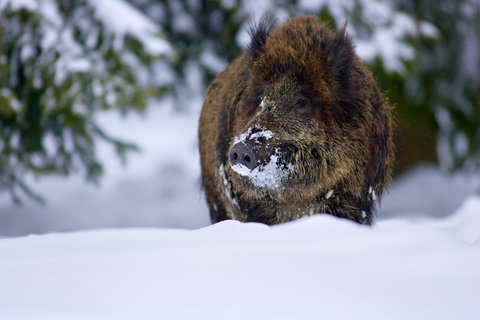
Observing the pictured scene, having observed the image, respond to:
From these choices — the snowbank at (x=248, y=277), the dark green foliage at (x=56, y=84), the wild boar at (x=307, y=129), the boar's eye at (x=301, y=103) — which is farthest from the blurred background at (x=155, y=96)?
the snowbank at (x=248, y=277)

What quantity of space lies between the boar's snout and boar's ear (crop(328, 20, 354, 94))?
93 cm

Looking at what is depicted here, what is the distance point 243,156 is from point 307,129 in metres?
0.62

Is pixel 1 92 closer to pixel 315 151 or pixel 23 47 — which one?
pixel 23 47

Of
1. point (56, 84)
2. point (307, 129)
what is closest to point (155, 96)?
point (56, 84)

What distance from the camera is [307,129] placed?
11.8 feet

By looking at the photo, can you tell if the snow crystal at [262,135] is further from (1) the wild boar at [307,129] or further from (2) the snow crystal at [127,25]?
(2) the snow crystal at [127,25]

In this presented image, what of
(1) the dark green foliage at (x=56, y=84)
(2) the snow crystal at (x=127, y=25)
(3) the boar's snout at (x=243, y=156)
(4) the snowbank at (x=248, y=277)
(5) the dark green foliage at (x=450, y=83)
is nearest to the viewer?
(4) the snowbank at (x=248, y=277)

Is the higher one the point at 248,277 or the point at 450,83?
the point at 450,83

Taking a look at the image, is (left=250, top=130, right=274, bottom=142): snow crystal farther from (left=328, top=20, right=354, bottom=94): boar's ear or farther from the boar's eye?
(left=328, top=20, right=354, bottom=94): boar's ear

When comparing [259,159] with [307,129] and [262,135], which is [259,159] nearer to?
[262,135]

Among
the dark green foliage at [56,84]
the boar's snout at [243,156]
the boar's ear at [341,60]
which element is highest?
the dark green foliage at [56,84]

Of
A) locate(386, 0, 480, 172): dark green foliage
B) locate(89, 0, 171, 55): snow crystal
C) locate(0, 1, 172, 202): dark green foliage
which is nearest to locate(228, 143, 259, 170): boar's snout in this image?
locate(0, 1, 172, 202): dark green foliage

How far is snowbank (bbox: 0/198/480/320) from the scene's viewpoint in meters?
1.81

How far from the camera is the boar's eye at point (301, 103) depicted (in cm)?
366
